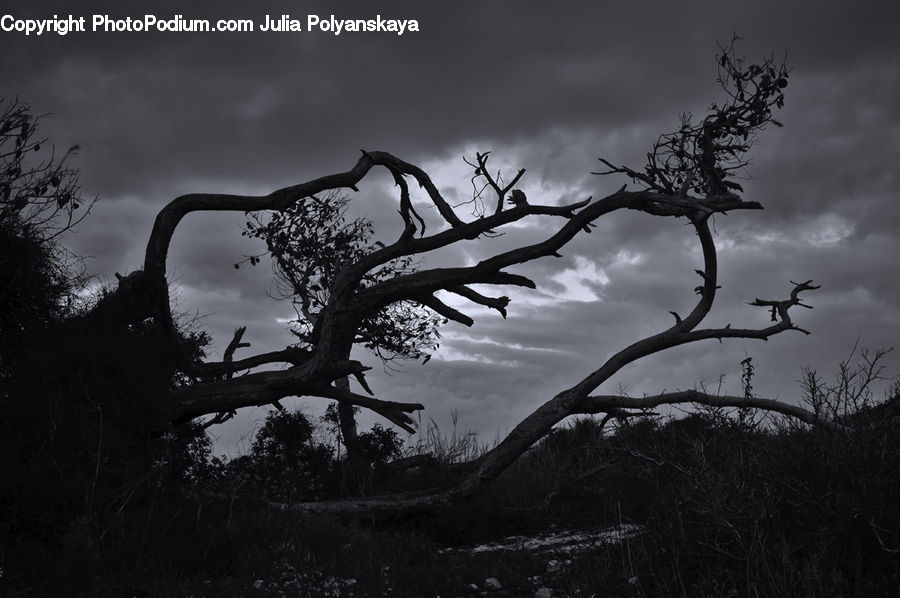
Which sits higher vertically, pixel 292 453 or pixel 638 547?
pixel 292 453

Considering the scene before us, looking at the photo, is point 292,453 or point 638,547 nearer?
point 638,547

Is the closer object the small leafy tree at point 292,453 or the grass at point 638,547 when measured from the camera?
the grass at point 638,547

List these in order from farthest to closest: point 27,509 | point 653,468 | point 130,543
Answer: point 653,468 → point 27,509 → point 130,543

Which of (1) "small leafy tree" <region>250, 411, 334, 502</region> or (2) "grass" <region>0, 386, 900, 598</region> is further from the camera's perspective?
(1) "small leafy tree" <region>250, 411, 334, 502</region>

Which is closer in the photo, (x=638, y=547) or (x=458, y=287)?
(x=638, y=547)

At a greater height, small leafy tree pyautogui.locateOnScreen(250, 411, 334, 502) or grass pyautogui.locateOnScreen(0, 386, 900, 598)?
small leafy tree pyautogui.locateOnScreen(250, 411, 334, 502)

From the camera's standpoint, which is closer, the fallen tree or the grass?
the grass

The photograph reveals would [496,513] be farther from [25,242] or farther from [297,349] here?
[25,242]

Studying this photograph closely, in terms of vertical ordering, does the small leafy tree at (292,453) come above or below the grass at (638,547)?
above

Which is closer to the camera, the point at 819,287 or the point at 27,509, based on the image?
the point at 27,509

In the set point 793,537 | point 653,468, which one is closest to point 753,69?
point 653,468

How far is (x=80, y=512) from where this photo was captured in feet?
27.0

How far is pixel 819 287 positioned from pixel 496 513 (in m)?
7.40

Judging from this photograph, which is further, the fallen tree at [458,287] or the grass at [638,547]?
the fallen tree at [458,287]
